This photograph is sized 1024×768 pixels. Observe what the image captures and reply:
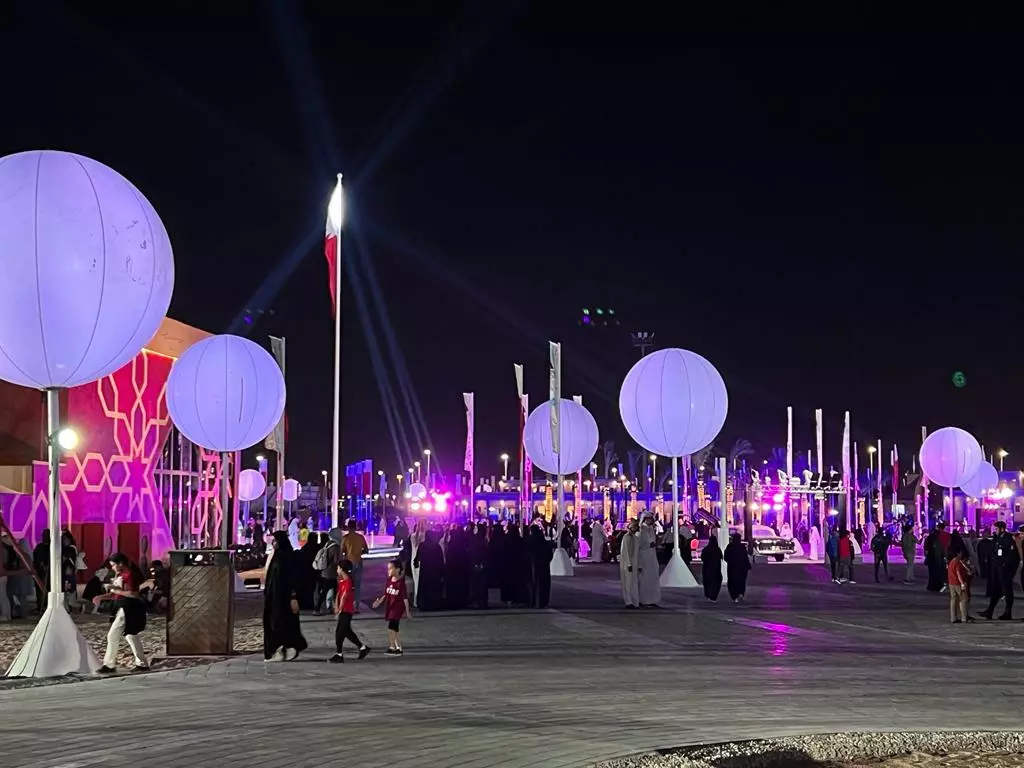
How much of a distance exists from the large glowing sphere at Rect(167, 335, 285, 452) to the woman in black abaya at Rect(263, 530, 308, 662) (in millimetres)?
7146

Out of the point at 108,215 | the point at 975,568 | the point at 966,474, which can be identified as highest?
the point at 108,215

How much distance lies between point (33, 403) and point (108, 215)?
974 cm

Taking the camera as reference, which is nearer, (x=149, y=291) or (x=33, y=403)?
(x=149, y=291)

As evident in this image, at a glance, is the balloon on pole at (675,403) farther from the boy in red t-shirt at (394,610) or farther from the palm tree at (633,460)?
the palm tree at (633,460)

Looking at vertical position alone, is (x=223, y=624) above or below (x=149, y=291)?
below

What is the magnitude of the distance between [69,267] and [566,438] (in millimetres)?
20152

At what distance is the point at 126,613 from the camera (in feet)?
39.4

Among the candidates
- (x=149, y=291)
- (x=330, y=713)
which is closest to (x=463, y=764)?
(x=330, y=713)

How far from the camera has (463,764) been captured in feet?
24.0

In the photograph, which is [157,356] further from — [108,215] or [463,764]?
[463,764]

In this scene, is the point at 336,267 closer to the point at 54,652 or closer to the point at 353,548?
the point at 353,548

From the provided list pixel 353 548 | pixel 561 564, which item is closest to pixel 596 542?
pixel 561 564

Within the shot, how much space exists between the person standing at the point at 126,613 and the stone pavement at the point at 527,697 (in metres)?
0.60

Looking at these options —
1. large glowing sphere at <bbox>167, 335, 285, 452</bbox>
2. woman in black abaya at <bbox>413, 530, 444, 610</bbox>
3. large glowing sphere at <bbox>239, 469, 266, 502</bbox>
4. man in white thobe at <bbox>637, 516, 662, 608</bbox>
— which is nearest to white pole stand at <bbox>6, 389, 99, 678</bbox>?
large glowing sphere at <bbox>167, 335, 285, 452</bbox>
